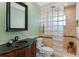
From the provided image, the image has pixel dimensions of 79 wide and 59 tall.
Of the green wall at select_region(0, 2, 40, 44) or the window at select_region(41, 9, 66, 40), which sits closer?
the green wall at select_region(0, 2, 40, 44)

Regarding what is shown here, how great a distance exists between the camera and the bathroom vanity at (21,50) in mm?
1154

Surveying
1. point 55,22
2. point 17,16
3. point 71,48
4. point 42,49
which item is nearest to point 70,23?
point 55,22

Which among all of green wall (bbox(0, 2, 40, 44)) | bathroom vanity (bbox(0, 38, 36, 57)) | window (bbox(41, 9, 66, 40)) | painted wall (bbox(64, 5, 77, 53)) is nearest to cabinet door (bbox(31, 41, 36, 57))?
bathroom vanity (bbox(0, 38, 36, 57))

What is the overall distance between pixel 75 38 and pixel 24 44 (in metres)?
0.73

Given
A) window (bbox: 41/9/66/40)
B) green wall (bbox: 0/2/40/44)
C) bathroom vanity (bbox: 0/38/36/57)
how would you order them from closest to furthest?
bathroom vanity (bbox: 0/38/36/57) < green wall (bbox: 0/2/40/44) < window (bbox: 41/9/66/40)

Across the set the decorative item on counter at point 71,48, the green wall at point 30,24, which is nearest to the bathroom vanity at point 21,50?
the green wall at point 30,24

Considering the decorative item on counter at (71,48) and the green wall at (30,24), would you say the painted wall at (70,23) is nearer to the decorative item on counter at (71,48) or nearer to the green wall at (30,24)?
the decorative item on counter at (71,48)

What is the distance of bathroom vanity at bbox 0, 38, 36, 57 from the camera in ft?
3.79

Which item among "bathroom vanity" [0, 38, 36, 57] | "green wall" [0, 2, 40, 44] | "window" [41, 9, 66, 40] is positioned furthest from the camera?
"window" [41, 9, 66, 40]

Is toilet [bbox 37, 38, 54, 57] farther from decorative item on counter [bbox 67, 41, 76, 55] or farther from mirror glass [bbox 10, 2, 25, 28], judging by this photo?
mirror glass [bbox 10, 2, 25, 28]

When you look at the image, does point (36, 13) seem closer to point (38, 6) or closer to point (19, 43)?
point (38, 6)

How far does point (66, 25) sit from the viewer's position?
1.46 meters

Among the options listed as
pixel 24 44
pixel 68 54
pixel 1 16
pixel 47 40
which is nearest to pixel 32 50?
pixel 24 44

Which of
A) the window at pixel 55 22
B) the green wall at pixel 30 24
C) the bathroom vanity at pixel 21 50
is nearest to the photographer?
the bathroom vanity at pixel 21 50
